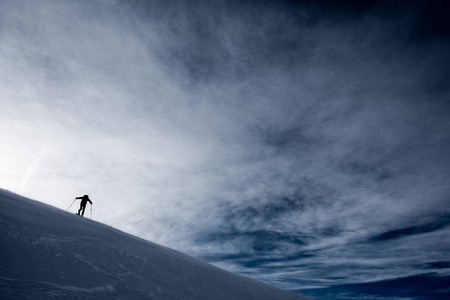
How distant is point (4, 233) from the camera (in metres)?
3.02

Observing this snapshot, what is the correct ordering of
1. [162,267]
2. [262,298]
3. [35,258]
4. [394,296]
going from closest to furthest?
[35,258], [162,267], [262,298], [394,296]

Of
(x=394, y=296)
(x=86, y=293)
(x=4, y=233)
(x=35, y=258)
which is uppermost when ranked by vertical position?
(x=4, y=233)

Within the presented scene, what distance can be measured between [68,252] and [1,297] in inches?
61.2

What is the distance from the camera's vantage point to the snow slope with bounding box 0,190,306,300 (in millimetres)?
2352

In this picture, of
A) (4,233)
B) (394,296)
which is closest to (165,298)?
(4,233)

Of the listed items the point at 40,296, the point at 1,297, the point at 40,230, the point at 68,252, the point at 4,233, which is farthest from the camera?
the point at 40,230

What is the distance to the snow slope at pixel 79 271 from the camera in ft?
7.72

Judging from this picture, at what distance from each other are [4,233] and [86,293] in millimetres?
1616

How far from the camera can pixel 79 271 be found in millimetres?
2953

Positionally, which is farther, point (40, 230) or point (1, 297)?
point (40, 230)

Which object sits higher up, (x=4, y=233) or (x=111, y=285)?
(x=4, y=233)

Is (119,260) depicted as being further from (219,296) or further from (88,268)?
(219,296)

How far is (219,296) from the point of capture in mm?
4086

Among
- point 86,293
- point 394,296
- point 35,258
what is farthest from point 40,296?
point 394,296
